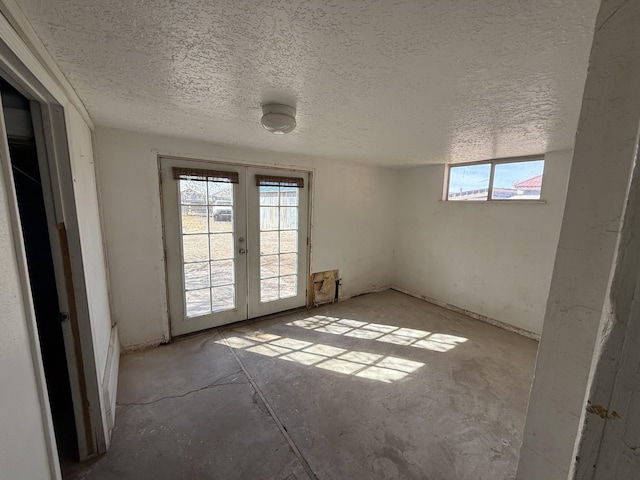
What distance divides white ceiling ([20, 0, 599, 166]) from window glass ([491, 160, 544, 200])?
121cm

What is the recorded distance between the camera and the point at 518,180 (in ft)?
10.5

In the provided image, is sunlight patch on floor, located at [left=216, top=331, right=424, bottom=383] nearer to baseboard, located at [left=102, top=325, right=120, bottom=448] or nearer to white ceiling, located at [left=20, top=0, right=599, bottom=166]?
baseboard, located at [left=102, top=325, right=120, bottom=448]

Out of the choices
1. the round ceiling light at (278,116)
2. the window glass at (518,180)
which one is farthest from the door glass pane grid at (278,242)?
the window glass at (518,180)

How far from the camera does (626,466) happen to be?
1.05 feet

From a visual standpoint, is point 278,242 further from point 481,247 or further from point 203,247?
point 481,247

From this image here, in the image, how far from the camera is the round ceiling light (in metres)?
1.64

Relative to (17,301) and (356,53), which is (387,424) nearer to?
(17,301)

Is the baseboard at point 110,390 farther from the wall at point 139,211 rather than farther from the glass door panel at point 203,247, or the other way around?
the glass door panel at point 203,247

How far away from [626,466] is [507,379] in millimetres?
2635

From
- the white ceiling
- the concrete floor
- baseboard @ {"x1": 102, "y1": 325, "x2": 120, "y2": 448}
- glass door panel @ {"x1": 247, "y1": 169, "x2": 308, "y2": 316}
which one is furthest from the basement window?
baseboard @ {"x1": 102, "y1": 325, "x2": 120, "y2": 448}

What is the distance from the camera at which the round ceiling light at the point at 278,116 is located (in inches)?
64.4

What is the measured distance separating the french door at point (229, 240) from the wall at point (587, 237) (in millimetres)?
2837

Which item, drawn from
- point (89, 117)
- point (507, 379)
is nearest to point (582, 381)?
point (507, 379)

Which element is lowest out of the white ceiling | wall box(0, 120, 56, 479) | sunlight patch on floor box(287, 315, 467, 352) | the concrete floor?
the concrete floor
